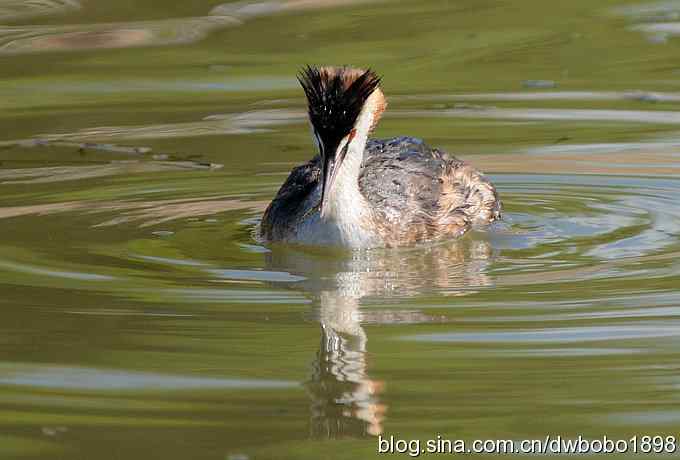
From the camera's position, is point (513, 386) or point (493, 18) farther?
point (493, 18)

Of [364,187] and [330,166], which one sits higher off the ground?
[330,166]

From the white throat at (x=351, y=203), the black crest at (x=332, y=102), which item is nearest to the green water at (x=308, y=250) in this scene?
the white throat at (x=351, y=203)

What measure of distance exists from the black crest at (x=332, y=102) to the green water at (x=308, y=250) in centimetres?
88

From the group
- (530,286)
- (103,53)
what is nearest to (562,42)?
(103,53)

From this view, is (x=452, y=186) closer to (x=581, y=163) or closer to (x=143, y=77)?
(x=581, y=163)

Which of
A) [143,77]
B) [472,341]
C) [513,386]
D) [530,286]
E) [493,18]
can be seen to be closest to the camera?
[513,386]

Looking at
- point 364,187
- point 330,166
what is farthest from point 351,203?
point 330,166

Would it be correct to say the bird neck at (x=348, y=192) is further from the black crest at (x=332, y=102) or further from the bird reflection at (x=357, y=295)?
the black crest at (x=332, y=102)

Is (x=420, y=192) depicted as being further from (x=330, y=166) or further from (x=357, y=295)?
(x=357, y=295)

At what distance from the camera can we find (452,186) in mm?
11531

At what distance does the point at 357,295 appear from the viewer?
8.88m

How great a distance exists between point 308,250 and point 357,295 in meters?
1.50

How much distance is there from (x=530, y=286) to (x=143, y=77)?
7.99 metres

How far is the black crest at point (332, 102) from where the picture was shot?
9688 mm
